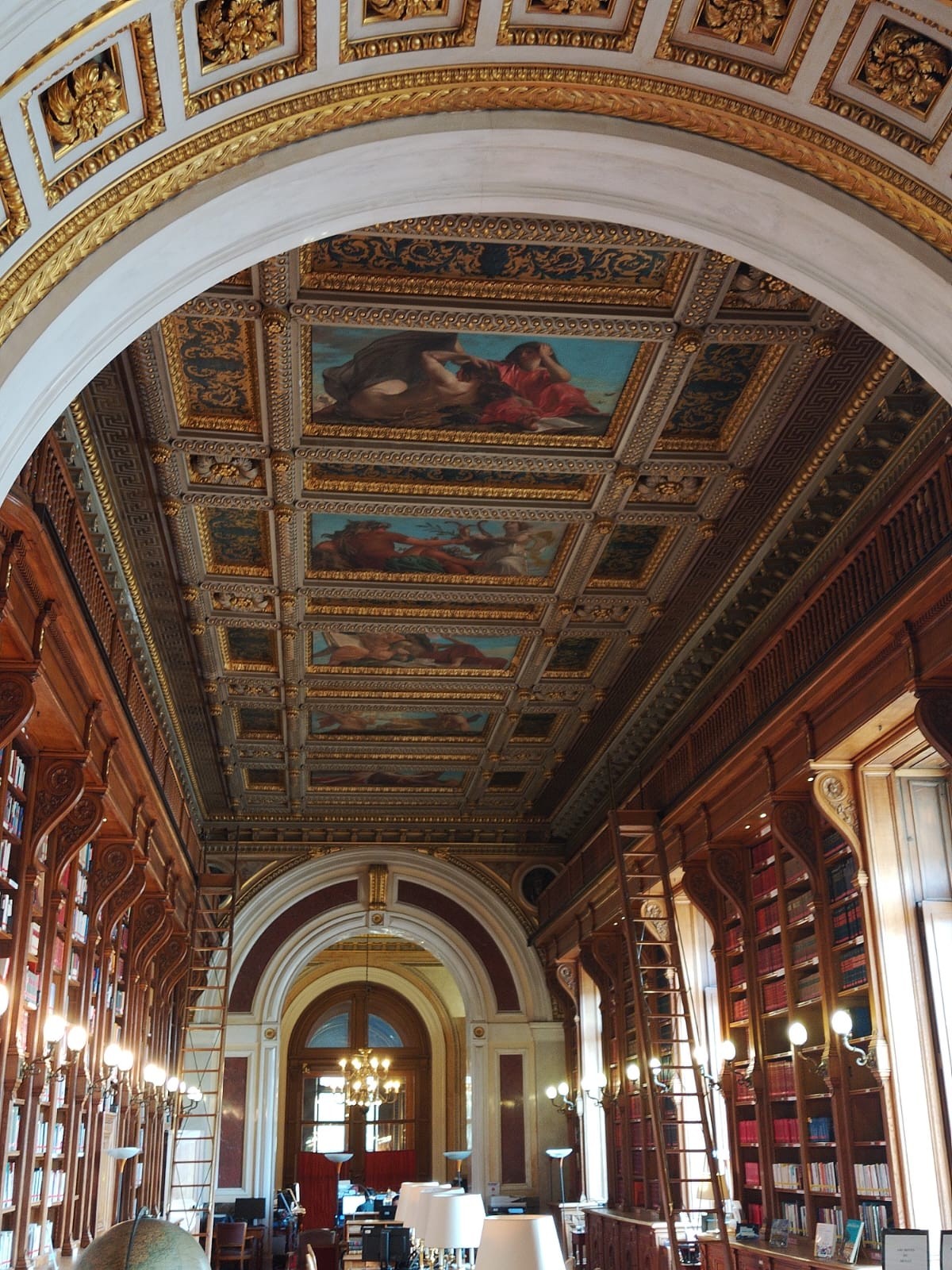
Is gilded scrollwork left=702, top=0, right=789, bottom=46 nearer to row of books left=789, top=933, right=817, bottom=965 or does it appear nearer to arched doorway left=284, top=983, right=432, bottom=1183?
row of books left=789, top=933, right=817, bottom=965

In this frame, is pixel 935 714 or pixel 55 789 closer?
pixel 935 714

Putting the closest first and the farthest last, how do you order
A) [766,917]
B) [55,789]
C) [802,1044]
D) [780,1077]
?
1. [55,789]
2. [802,1044]
3. [780,1077]
4. [766,917]

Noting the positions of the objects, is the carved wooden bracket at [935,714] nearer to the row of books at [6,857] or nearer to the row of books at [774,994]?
the row of books at [774,994]

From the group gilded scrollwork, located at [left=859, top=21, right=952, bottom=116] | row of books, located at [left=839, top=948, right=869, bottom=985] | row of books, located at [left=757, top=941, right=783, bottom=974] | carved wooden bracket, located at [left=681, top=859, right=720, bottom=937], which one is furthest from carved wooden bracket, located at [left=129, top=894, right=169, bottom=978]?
gilded scrollwork, located at [left=859, top=21, right=952, bottom=116]

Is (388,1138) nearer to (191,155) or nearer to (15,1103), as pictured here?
(15,1103)

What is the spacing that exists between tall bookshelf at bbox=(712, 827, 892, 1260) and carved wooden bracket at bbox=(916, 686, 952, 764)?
1.94 meters

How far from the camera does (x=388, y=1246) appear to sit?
36.2 ft

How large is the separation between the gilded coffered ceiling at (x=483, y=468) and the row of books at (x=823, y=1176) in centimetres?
447

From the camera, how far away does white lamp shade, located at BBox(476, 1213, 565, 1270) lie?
3.87 metres

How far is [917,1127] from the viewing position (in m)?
7.46

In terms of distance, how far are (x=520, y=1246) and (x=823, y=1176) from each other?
18.9 ft

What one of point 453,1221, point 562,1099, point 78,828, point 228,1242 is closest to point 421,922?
point 562,1099

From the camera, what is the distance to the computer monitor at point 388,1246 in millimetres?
10789

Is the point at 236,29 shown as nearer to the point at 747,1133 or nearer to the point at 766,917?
the point at 766,917
